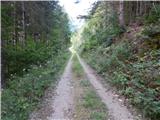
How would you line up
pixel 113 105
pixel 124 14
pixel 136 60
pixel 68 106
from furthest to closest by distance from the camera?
pixel 124 14
pixel 136 60
pixel 113 105
pixel 68 106

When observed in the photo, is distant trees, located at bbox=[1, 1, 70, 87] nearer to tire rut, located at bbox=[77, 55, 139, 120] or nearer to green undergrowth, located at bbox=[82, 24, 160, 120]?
tire rut, located at bbox=[77, 55, 139, 120]

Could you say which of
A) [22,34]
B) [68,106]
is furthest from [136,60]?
[22,34]

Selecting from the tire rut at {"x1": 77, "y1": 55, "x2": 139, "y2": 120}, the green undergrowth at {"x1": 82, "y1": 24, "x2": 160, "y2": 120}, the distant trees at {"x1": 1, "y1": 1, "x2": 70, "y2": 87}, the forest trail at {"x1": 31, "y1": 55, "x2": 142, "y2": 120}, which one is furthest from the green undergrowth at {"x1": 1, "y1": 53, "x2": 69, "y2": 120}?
the green undergrowth at {"x1": 82, "y1": 24, "x2": 160, "y2": 120}

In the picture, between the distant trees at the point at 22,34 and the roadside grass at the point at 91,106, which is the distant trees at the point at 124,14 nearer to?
the distant trees at the point at 22,34

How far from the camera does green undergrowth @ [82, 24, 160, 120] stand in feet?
30.7

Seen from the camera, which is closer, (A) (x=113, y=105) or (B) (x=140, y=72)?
(A) (x=113, y=105)

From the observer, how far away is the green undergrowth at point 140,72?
30.7 ft

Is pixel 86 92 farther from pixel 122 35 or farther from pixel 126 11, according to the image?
pixel 126 11

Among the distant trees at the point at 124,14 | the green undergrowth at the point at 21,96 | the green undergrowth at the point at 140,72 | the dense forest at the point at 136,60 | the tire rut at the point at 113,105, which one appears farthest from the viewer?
the distant trees at the point at 124,14

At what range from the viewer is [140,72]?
1228cm

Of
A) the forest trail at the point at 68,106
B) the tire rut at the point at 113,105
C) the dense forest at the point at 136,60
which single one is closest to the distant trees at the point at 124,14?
the dense forest at the point at 136,60

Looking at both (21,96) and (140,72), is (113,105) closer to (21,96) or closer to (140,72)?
(140,72)

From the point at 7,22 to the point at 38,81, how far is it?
3338 millimetres

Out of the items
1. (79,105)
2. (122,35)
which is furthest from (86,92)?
(122,35)
